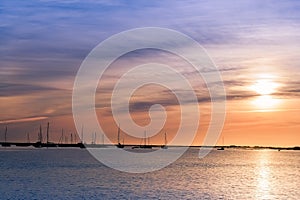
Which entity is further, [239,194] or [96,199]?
[239,194]

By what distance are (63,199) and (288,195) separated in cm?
3633

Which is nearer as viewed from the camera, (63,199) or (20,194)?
(63,199)

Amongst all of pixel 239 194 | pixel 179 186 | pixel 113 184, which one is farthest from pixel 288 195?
pixel 113 184

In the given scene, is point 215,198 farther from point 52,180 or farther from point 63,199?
point 52,180

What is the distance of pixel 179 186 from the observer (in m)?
101

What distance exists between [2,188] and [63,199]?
18.5 metres

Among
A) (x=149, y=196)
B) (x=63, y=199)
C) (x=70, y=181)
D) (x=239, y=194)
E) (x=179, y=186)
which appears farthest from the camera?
(x=70, y=181)

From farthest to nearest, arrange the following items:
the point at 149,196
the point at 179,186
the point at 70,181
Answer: the point at 70,181 < the point at 179,186 < the point at 149,196

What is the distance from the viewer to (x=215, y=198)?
83375mm

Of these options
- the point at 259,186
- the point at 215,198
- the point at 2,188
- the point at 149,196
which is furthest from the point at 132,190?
the point at 259,186

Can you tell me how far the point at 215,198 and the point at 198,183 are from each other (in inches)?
1021

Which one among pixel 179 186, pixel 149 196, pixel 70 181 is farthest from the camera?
pixel 70 181

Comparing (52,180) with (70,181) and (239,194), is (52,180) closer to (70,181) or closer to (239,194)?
(70,181)

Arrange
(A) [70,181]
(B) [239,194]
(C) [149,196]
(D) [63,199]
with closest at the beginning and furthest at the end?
(D) [63,199]
(C) [149,196]
(B) [239,194]
(A) [70,181]
